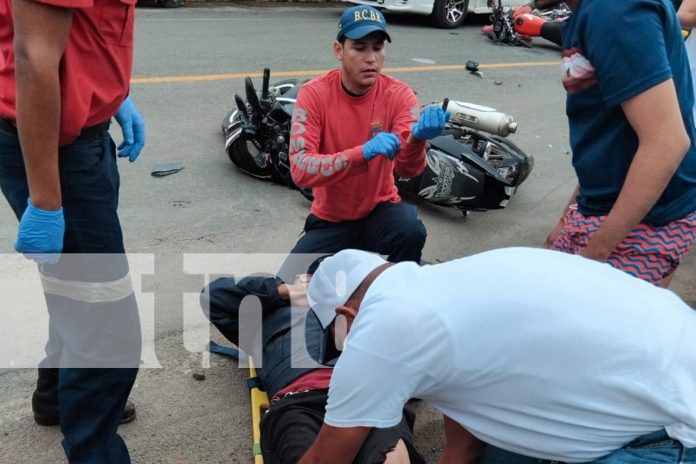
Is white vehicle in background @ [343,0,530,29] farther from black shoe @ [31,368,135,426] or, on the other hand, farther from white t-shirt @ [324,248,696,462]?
white t-shirt @ [324,248,696,462]

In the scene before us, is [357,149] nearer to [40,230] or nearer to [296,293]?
[296,293]

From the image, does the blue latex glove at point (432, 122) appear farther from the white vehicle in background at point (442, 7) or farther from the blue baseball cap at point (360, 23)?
the white vehicle in background at point (442, 7)

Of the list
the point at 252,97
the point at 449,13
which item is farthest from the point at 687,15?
the point at 449,13

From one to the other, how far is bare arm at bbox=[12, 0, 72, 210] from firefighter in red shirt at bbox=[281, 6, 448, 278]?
152 centimetres

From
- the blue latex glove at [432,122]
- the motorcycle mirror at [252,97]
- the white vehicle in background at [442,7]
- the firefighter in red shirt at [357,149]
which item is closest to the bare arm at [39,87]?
the firefighter in red shirt at [357,149]

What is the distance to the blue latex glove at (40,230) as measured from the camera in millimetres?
2008

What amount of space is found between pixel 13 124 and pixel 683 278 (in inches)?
149

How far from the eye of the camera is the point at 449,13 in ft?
42.3

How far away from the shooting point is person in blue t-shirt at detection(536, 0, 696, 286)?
6.25ft

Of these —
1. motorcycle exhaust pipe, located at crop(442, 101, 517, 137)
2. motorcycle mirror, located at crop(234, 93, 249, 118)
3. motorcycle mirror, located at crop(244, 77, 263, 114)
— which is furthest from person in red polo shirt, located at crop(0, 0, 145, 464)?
motorcycle exhaust pipe, located at crop(442, 101, 517, 137)

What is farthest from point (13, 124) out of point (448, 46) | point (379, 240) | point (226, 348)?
point (448, 46)

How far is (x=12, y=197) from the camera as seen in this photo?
222 centimetres

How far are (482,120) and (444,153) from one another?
57 cm

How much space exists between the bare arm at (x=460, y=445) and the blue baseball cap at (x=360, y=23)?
73.4 inches
